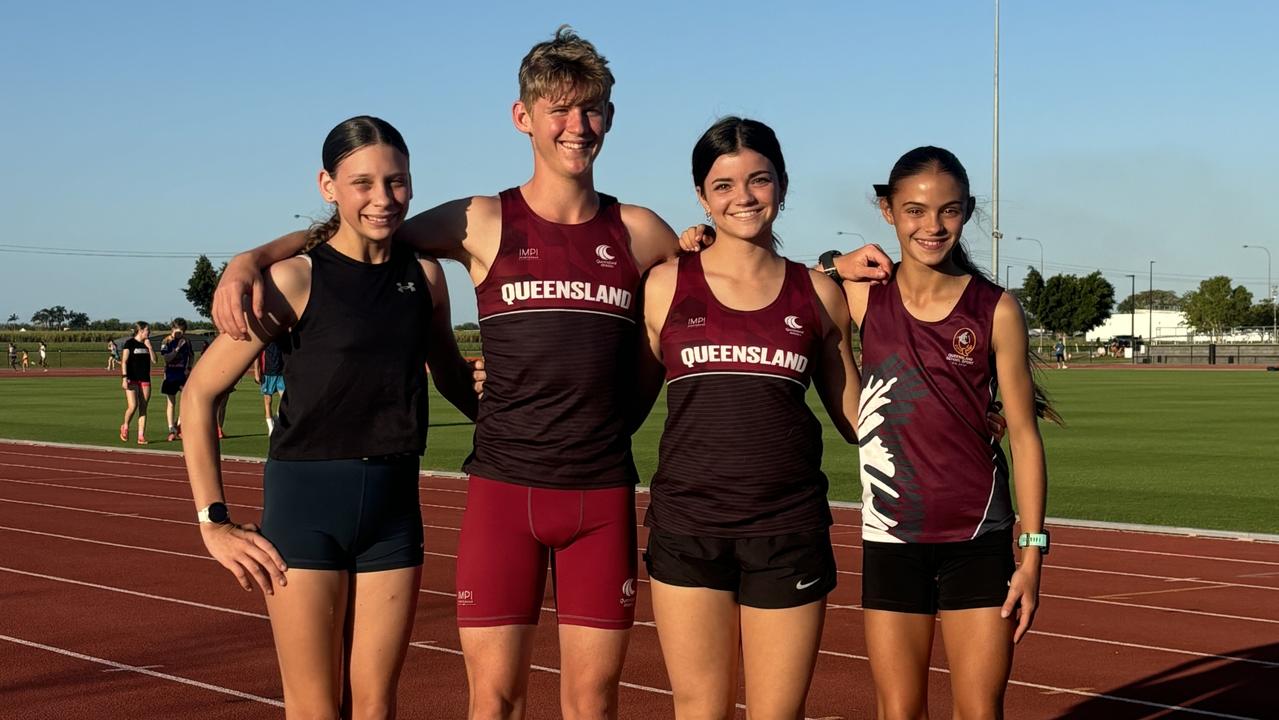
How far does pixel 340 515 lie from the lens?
3.69m

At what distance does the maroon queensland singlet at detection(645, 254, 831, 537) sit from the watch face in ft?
3.76

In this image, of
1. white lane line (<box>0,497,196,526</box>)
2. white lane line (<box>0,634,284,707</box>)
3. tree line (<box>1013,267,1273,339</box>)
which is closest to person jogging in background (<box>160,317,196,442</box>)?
white lane line (<box>0,497,196,526</box>)

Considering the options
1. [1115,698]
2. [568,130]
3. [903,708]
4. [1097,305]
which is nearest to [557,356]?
[568,130]

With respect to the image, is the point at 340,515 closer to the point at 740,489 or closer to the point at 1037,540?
the point at 740,489

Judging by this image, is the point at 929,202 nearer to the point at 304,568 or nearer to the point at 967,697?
the point at 967,697

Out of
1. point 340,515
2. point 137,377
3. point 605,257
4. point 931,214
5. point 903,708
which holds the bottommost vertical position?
point 903,708

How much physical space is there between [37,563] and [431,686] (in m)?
4.75

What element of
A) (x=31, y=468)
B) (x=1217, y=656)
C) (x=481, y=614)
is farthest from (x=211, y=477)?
(x=31, y=468)

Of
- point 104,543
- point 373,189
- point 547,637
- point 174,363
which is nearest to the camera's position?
point 373,189

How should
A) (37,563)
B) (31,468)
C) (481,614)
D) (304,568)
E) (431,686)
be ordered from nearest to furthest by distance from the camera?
(304,568) → (481,614) → (431,686) → (37,563) → (31,468)

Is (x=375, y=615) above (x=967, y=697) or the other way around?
above

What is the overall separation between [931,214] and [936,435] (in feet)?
2.08

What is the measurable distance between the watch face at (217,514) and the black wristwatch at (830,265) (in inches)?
73.6

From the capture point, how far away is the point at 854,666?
21.8 ft
